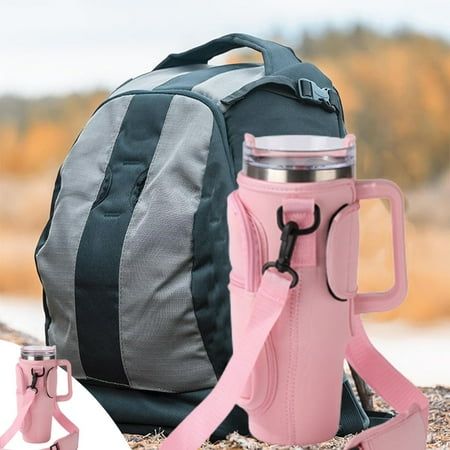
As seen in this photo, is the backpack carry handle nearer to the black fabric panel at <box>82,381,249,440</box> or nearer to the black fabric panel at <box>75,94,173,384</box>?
the black fabric panel at <box>75,94,173,384</box>

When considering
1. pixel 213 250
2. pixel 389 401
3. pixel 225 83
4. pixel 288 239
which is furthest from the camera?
pixel 225 83

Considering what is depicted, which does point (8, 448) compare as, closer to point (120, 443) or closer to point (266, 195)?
point (120, 443)

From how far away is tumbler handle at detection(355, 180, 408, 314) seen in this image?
156 cm

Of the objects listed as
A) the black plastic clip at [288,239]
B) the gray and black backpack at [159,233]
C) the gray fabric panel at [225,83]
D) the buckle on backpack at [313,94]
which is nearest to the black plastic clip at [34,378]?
the gray and black backpack at [159,233]

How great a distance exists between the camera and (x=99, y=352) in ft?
6.28

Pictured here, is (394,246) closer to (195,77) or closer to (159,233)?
(159,233)

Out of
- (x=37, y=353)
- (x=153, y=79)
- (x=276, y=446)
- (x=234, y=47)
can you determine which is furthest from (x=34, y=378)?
(x=234, y=47)

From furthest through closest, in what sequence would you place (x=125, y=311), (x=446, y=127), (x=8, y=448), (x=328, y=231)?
(x=446, y=127)
(x=125, y=311)
(x=8, y=448)
(x=328, y=231)

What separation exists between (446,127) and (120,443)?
5.92ft

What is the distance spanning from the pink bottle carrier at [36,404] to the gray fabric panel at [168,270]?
0.62 feet

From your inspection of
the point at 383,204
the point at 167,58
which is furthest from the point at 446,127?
the point at 167,58

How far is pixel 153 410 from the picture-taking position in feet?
6.21

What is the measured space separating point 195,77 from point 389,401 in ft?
2.24

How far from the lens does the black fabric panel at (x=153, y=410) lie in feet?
6.05
